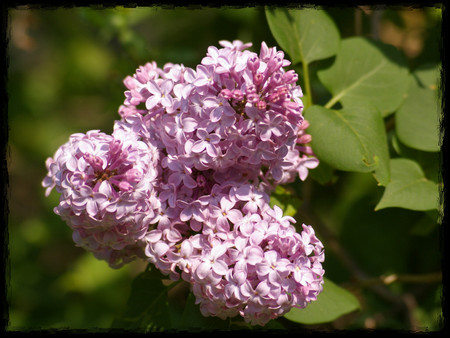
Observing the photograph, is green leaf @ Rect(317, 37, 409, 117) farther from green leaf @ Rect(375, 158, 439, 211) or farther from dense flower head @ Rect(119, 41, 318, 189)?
dense flower head @ Rect(119, 41, 318, 189)

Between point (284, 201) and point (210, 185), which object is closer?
point (210, 185)

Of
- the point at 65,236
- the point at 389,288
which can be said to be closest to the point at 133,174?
the point at 389,288

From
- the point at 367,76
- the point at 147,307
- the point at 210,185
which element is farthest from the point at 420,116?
the point at 147,307

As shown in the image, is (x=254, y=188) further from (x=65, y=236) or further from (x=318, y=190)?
(x=65, y=236)

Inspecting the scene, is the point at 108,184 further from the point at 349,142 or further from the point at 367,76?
the point at 367,76

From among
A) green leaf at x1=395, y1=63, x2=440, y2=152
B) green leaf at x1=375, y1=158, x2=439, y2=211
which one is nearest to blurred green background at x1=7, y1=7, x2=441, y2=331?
green leaf at x1=375, y1=158, x2=439, y2=211
